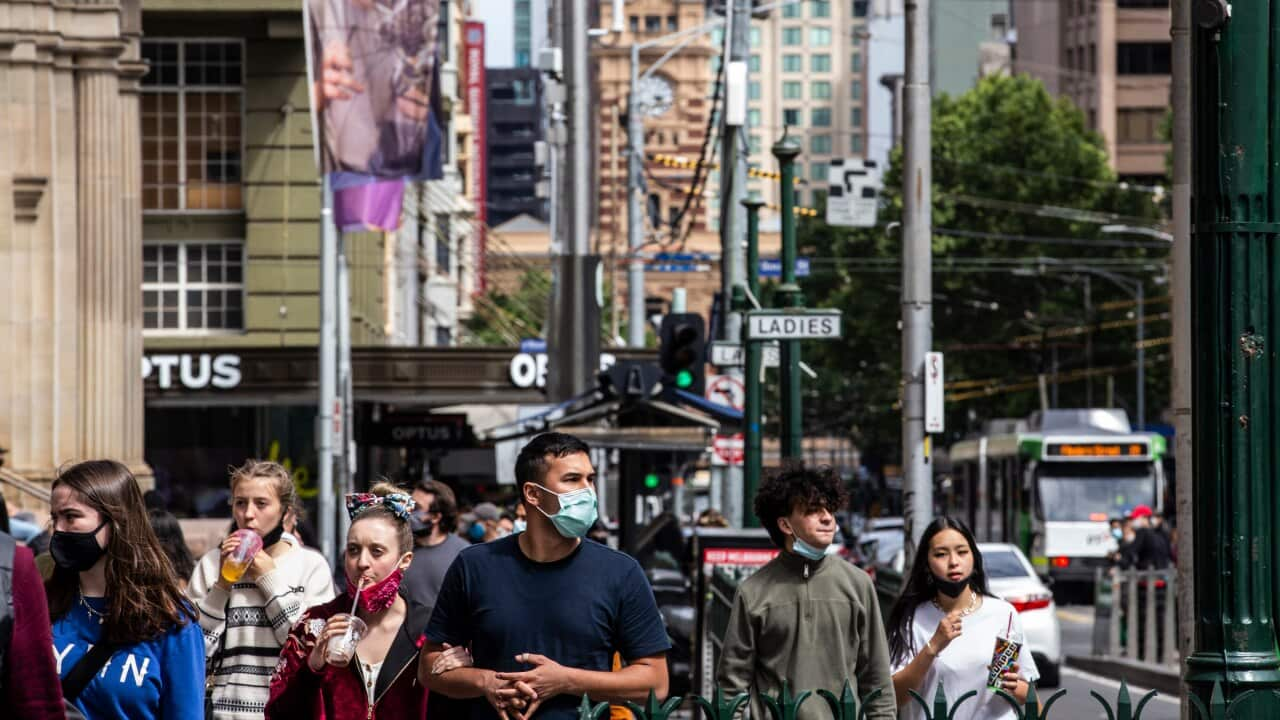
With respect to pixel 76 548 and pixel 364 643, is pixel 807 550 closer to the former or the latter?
pixel 364 643

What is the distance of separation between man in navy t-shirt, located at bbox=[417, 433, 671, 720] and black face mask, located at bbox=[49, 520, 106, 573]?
1056 mm

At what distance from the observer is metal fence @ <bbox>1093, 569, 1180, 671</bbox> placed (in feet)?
80.3

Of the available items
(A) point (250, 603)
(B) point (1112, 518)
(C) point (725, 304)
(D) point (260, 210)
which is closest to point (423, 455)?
(D) point (260, 210)

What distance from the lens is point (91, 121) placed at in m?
28.2

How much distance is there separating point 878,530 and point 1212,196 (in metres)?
35.3

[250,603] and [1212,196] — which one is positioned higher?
[1212,196]

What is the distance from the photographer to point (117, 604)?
632cm

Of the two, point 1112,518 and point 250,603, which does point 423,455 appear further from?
point 250,603

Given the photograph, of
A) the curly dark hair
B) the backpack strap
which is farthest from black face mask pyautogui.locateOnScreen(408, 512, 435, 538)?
the backpack strap

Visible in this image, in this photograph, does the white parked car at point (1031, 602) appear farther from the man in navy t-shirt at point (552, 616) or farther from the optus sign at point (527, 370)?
the optus sign at point (527, 370)

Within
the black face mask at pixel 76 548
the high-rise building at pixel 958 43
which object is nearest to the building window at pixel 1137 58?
the high-rise building at pixel 958 43

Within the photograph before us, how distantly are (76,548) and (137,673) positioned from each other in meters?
0.38

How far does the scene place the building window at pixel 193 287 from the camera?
42969mm

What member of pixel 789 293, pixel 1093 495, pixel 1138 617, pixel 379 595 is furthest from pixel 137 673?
pixel 1093 495
